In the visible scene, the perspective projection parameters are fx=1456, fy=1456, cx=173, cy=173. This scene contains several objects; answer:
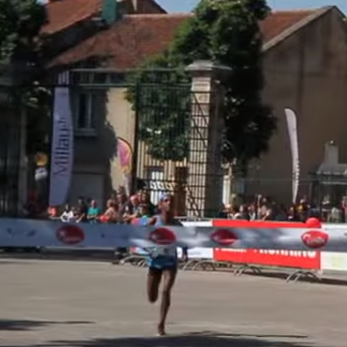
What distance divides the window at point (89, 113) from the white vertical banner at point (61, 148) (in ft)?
47.6

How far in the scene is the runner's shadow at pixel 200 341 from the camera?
16.2 m

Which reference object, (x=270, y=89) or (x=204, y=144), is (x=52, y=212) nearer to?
(x=204, y=144)

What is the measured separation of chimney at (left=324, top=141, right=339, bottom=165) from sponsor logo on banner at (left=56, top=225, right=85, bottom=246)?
127 feet

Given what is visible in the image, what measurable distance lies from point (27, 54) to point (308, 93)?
497 inches

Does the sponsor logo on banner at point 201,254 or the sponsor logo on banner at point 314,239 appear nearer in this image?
the sponsor logo on banner at point 314,239

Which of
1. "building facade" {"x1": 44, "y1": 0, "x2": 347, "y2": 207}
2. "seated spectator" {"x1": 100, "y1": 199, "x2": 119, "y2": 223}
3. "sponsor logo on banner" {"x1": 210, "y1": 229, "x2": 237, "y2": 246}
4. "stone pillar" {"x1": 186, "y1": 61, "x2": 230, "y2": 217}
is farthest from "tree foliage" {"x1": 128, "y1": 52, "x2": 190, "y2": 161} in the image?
"sponsor logo on banner" {"x1": 210, "y1": 229, "x2": 237, "y2": 246}

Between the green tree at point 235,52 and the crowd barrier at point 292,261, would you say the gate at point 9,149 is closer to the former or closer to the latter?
the green tree at point 235,52

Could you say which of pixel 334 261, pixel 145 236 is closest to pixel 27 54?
pixel 334 261

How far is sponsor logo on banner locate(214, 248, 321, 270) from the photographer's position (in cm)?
2998

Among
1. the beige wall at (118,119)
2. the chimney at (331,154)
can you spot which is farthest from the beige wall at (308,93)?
the beige wall at (118,119)

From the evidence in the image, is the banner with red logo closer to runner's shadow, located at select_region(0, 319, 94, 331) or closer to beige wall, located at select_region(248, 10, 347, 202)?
runner's shadow, located at select_region(0, 319, 94, 331)

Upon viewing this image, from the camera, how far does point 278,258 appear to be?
100 feet

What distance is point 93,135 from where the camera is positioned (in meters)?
53.4

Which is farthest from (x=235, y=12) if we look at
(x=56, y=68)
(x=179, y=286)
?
(x=179, y=286)
